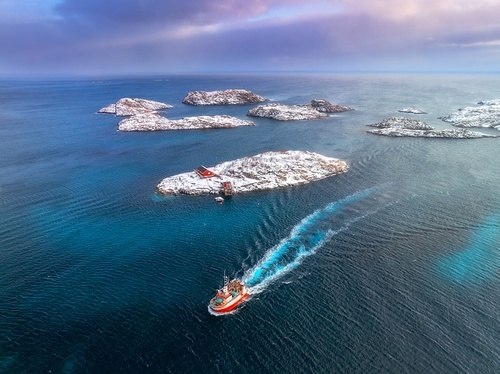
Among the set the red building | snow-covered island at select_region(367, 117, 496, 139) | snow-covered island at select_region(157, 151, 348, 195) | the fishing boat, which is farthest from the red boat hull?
snow-covered island at select_region(367, 117, 496, 139)

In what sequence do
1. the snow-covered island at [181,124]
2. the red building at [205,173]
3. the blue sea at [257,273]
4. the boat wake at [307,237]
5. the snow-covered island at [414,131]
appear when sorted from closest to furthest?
1. the blue sea at [257,273]
2. the boat wake at [307,237]
3. the red building at [205,173]
4. the snow-covered island at [414,131]
5. the snow-covered island at [181,124]

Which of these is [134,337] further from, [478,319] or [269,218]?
[478,319]

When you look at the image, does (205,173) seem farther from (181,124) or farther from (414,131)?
(414,131)

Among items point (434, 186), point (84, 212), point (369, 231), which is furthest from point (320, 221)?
point (84, 212)

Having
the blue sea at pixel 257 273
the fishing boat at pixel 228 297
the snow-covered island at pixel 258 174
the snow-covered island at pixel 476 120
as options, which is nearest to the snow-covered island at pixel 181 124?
the blue sea at pixel 257 273

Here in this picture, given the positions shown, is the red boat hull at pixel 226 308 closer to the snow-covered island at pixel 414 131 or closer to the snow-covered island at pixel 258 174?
the snow-covered island at pixel 258 174

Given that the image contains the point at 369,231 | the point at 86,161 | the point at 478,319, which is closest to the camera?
the point at 478,319

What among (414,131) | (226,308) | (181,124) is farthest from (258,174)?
(414,131)
